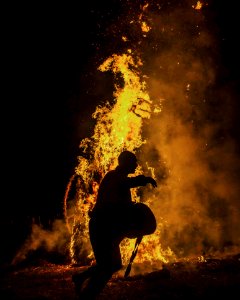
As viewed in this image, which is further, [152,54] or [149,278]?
[152,54]

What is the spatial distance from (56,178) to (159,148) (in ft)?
12.1

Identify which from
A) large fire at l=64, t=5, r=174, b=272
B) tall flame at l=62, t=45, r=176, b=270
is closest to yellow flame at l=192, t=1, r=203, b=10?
large fire at l=64, t=5, r=174, b=272

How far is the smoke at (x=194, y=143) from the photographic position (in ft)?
40.8

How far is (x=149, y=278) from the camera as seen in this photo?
5.96m

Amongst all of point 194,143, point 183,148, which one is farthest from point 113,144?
point 194,143

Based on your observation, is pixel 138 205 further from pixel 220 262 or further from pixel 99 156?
pixel 99 156

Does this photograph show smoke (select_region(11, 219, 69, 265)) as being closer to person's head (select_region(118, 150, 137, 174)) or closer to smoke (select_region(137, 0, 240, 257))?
smoke (select_region(137, 0, 240, 257))

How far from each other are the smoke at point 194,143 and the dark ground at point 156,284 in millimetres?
5282

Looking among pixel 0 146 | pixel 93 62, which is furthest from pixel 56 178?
pixel 93 62

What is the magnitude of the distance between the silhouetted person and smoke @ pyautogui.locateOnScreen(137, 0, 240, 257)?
8.05 meters

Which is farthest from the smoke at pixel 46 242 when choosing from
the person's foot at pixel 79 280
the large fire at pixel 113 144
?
the person's foot at pixel 79 280

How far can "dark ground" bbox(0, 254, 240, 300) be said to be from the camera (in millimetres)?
4879

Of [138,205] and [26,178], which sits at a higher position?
[26,178]

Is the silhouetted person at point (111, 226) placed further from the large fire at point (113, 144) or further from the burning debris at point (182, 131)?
the burning debris at point (182, 131)
